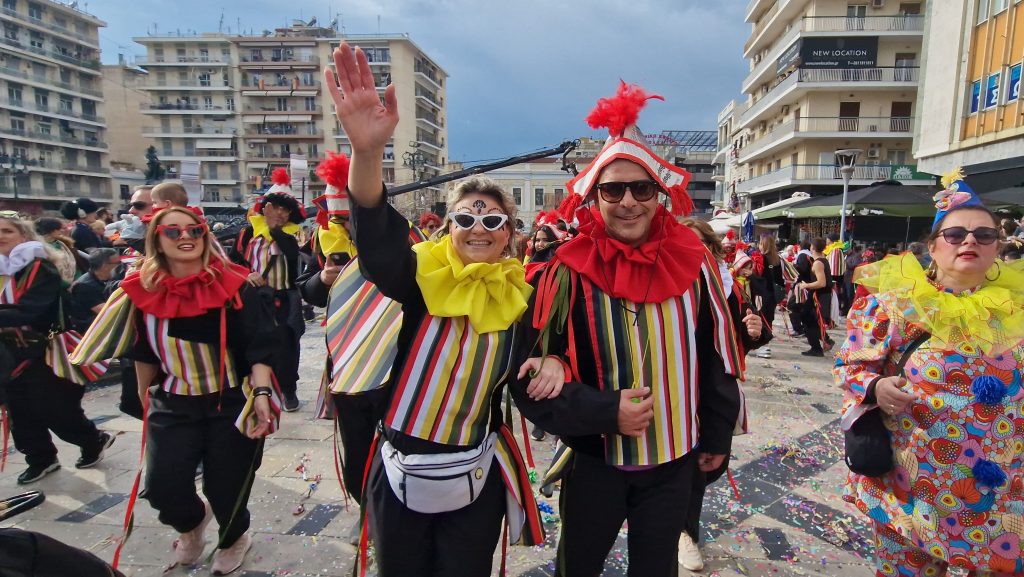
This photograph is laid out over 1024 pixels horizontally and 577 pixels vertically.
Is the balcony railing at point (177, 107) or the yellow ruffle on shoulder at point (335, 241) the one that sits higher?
the balcony railing at point (177, 107)

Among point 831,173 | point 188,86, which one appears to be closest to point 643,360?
point 831,173

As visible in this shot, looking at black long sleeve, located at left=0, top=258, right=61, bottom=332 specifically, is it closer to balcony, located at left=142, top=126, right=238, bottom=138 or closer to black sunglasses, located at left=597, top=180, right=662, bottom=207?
black sunglasses, located at left=597, top=180, right=662, bottom=207

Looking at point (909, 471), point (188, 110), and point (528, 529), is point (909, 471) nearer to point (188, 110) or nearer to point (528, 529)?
point (528, 529)

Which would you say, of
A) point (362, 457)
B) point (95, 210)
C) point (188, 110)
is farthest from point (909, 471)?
point (188, 110)

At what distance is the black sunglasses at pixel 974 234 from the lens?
1957mm

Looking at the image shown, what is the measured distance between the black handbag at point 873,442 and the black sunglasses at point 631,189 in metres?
1.24

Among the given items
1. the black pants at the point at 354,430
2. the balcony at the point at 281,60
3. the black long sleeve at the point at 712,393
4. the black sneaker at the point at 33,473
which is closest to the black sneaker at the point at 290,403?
the black sneaker at the point at 33,473

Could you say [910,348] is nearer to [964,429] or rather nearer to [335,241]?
[964,429]

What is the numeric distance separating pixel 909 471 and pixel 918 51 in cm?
3557

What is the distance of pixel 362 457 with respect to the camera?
274 centimetres

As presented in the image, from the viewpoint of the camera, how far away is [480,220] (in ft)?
5.96

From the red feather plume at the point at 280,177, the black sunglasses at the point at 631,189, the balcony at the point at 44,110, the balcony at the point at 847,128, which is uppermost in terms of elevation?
the balcony at the point at 44,110

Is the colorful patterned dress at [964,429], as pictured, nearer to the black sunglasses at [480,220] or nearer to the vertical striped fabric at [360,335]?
the black sunglasses at [480,220]

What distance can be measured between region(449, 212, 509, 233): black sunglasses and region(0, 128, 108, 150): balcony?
62.2 metres
